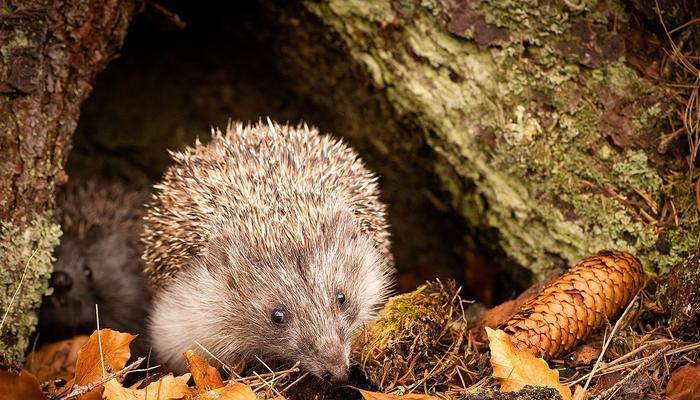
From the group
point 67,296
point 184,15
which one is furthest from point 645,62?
point 67,296

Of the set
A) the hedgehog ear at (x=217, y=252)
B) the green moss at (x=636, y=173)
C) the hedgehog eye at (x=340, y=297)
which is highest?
the green moss at (x=636, y=173)

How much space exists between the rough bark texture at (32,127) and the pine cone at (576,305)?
8.15 ft

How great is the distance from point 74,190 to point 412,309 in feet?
10.3

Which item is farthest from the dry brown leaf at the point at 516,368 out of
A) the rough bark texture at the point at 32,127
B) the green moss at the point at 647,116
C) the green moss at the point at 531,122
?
the rough bark texture at the point at 32,127

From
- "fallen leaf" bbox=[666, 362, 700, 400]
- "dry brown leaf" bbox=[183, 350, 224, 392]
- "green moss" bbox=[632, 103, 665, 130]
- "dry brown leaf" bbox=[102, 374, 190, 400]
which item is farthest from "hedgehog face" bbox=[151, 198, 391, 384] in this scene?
"green moss" bbox=[632, 103, 665, 130]

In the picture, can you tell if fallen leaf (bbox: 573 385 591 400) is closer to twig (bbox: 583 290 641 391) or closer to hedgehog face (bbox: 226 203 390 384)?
twig (bbox: 583 290 641 391)

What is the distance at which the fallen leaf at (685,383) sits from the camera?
9.33 ft

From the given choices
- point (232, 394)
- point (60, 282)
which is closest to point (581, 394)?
point (232, 394)

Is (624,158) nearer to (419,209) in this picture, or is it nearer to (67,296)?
(419,209)

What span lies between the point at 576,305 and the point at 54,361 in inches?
118

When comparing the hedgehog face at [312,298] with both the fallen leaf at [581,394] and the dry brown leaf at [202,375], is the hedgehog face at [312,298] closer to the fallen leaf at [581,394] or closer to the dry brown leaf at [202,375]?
the dry brown leaf at [202,375]

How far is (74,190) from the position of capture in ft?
17.2

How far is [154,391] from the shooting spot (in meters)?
2.98

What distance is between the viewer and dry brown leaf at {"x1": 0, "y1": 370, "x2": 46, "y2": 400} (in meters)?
2.73
